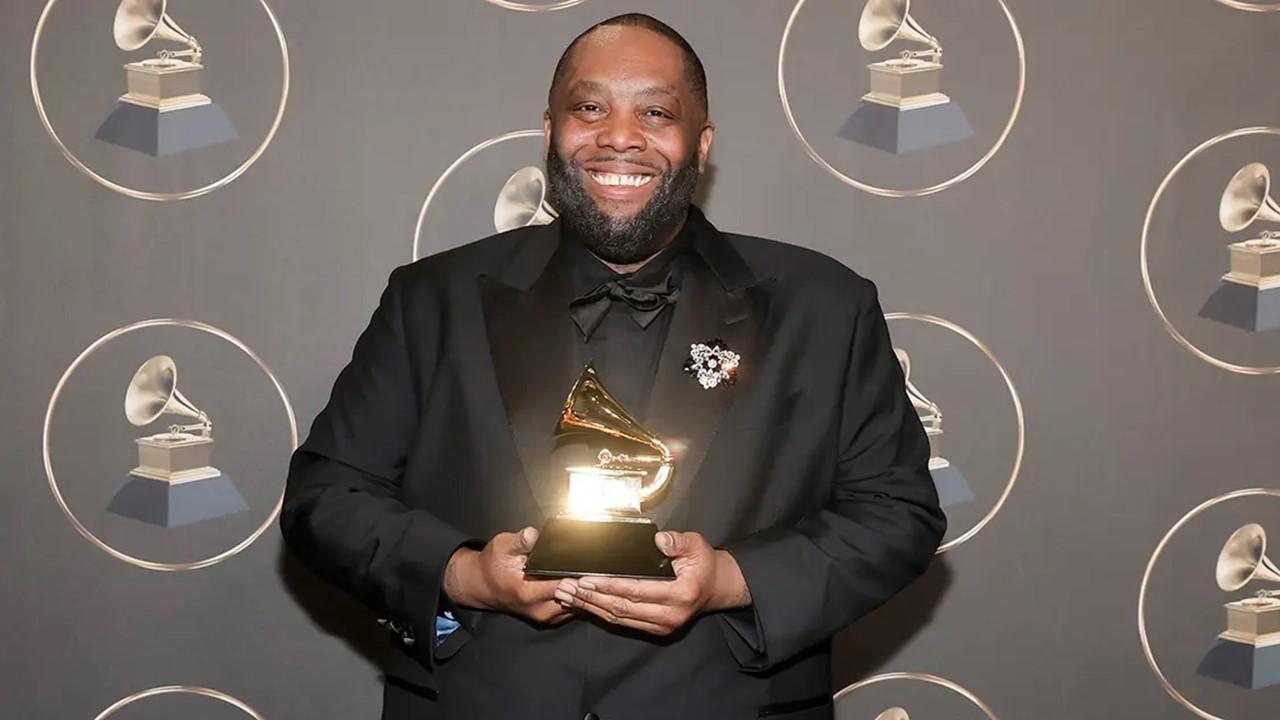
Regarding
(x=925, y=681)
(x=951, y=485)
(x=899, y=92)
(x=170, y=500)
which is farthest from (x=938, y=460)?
(x=170, y=500)

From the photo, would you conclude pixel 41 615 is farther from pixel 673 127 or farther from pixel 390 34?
pixel 673 127

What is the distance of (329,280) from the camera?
251cm

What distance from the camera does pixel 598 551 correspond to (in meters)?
1.74

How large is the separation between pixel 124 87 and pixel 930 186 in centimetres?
128

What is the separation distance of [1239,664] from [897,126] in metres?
1.09

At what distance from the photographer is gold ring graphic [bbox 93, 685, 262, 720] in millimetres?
2535

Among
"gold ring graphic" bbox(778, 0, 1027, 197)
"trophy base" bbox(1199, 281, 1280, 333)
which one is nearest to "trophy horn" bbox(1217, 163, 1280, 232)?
"trophy base" bbox(1199, 281, 1280, 333)

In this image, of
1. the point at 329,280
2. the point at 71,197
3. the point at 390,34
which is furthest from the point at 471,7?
the point at 71,197

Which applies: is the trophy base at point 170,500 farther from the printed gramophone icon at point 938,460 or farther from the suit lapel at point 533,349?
the printed gramophone icon at point 938,460

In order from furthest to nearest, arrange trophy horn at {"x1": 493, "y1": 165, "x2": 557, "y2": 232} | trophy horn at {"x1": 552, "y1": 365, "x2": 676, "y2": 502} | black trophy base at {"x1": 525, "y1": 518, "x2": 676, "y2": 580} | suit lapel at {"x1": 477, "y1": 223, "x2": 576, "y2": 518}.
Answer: trophy horn at {"x1": 493, "y1": 165, "x2": 557, "y2": 232}, suit lapel at {"x1": 477, "y1": 223, "x2": 576, "y2": 518}, trophy horn at {"x1": 552, "y1": 365, "x2": 676, "y2": 502}, black trophy base at {"x1": 525, "y1": 518, "x2": 676, "y2": 580}

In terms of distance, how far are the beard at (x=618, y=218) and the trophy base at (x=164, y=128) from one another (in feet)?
2.19

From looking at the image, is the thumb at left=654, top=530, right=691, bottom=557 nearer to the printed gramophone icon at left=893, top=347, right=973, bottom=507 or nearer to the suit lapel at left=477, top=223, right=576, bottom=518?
the suit lapel at left=477, top=223, right=576, bottom=518

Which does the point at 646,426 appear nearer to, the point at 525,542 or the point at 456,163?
the point at 525,542

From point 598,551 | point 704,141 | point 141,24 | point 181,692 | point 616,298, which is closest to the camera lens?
point 598,551
